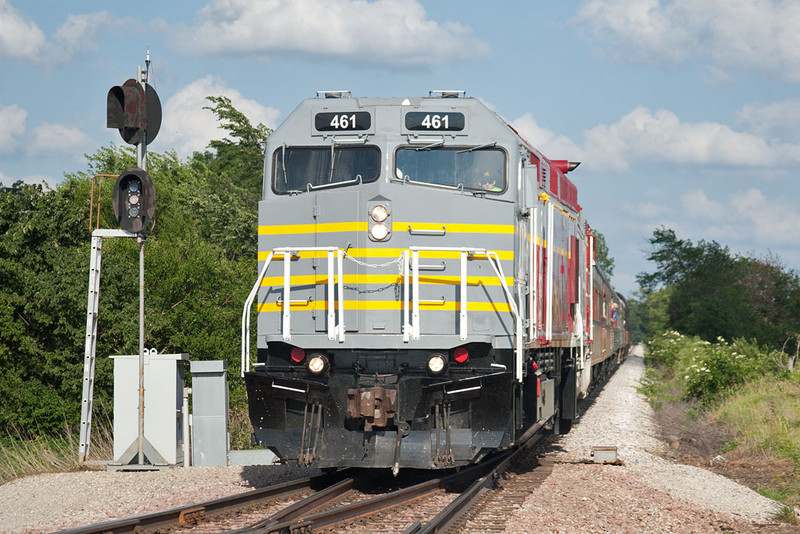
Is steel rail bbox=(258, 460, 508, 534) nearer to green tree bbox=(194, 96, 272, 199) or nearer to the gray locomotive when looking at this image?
the gray locomotive

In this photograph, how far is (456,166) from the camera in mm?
9773

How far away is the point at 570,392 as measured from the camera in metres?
13.8

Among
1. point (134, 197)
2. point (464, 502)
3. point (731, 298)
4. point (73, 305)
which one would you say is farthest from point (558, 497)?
point (731, 298)

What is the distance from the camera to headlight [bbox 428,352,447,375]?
9.10 metres

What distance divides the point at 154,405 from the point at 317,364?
3838 millimetres

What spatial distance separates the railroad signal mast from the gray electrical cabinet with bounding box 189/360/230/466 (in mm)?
586

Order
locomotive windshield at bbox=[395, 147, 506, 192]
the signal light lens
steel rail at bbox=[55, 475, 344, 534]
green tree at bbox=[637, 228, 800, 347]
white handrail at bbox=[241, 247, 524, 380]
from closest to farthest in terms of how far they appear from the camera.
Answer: steel rail at bbox=[55, 475, 344, 534]
white handrail at bbox=[241, 247, 524, 380]
the signal light lens
locomotive windshield at bbox=[395, 147, 506, 192]
green tree at bbox=[637, 228, 800, 347]

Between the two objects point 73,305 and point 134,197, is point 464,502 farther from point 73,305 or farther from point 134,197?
point 73,305

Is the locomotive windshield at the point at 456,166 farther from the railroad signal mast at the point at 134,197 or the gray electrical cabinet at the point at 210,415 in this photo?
the gray electrical cabinet at the point at 210,415

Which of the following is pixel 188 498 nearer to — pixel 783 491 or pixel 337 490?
pixel 337 490

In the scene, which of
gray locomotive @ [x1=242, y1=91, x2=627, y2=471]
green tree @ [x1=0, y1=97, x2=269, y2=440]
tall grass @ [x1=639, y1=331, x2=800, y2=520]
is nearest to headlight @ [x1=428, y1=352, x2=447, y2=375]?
gray locomotive @ [x1=242, y1=91, x2=627, y2=471]

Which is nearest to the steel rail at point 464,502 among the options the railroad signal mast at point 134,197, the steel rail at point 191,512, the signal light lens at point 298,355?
the steel rail at point 191,512

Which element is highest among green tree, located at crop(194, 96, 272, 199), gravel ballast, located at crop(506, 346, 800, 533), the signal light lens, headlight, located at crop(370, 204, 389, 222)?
green tree, located at crop(194, 96, 272, 199)

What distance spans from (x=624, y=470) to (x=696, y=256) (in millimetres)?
43707
